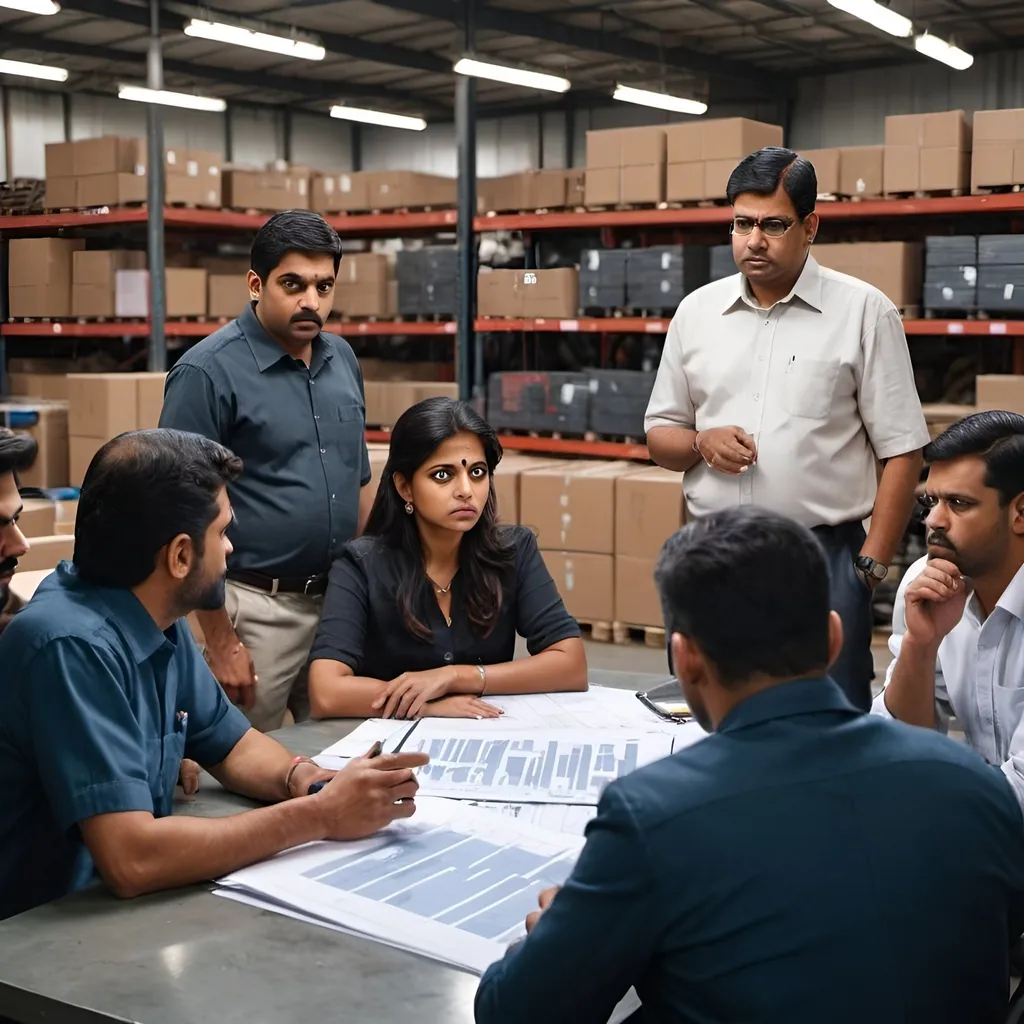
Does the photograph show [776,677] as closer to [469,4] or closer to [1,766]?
[1,766]

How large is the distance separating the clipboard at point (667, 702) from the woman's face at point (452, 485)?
0.53m

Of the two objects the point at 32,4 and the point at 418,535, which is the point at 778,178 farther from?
the point at 32,4

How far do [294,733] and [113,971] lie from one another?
38.7 inches

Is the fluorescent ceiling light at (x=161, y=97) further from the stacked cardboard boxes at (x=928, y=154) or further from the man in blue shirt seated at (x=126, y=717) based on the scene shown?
the man in blue shirt seated at (x=126, y=717)

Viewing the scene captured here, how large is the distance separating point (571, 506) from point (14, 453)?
508 cm

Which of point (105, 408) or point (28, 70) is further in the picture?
point (28, 70)

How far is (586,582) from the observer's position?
23.5ft

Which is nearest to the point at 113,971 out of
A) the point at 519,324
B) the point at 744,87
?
the point at 519,324

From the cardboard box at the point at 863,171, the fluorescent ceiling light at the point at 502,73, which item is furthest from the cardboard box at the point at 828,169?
the fluorescent ceiling light at the point at 502,73

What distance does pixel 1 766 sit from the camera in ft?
6.03

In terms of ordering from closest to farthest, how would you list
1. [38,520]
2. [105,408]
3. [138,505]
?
1. [138,505]
2. [38,520]
3. [105,408]

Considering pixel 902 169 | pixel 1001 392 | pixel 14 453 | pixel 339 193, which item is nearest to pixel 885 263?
pixel 902 169

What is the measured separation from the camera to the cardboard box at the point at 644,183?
7582 mm

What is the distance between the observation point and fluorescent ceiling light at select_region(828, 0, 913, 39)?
834 centimetres
